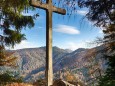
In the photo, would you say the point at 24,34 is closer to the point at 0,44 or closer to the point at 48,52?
the point at 0,44

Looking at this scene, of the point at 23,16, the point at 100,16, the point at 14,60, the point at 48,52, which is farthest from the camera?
the point at 14,60

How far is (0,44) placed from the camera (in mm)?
14945

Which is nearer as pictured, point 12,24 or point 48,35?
point 48,35

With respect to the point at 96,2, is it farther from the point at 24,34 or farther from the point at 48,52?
the point at 24,34

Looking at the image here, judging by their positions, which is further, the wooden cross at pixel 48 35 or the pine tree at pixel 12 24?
the pine tree at pixel 12 24

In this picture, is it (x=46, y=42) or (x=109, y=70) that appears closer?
(x=109, y=70)

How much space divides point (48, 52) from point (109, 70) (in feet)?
14.2

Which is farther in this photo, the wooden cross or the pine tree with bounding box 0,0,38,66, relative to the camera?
the pine tree with bounding box 0,0,38,66

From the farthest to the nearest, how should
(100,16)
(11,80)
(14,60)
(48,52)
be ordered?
1. (14,60)
2. (11,80)
3. (48,52)
4. (100,16)

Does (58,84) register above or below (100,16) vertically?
below

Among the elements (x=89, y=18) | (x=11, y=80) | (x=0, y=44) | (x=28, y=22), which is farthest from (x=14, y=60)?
(x=89, y=18)

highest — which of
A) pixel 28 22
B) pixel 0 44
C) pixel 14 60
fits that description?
pixel 28 22

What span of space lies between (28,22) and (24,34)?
988 mm

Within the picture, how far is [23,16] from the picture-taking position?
45.2 ft
